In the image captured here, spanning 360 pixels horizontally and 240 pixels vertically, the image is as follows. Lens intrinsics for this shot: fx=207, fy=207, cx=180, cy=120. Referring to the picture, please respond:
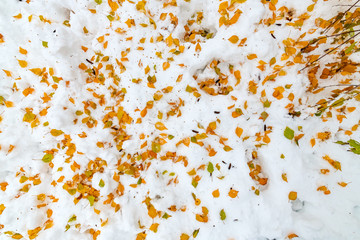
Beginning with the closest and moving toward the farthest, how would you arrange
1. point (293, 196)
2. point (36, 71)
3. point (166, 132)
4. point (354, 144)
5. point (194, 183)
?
1. point (354, 144)
2. point (293, 196)
3. point (194, 183)
4. point (166, 132)
5. point (36, 71)

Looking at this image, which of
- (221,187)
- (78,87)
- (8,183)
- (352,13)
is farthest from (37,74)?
(352,13)

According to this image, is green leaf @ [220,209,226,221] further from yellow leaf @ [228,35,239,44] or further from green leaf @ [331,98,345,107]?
yellow leaf @ [228,35,239,44]

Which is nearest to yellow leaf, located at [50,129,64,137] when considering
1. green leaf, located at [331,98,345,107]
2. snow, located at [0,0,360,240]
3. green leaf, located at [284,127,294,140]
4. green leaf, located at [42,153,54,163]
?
snow, located at [0,0,360,240]

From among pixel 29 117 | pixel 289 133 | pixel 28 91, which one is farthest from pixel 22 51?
pixel 289 133

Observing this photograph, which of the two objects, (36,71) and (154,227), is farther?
(36,71)

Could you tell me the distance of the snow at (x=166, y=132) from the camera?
4.65 feet

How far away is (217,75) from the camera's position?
5.49 ft

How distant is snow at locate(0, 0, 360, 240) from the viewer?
1416 mm

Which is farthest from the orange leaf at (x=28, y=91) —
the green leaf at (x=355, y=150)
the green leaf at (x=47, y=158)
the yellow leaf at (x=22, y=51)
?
the green leaf at (x=355, y=150)

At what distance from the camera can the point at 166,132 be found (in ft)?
A: 5.28

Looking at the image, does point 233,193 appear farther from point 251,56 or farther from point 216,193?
point 251,56

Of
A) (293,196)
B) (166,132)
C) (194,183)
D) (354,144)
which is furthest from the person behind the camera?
(166,132)

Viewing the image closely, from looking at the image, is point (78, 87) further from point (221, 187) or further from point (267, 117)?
point (267, 117)

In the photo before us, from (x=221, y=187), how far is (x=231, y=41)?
43.0 inches
